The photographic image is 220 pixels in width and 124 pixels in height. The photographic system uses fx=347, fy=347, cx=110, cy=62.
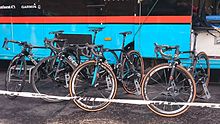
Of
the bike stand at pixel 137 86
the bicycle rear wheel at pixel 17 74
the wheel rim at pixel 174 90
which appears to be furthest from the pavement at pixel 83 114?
the bike stand at pixel 137 86

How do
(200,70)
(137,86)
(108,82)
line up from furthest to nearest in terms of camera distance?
(137,86)
(200,70)
(108,82)

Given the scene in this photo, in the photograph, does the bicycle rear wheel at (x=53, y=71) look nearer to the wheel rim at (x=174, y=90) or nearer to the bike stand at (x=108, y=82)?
the bike stand at (x=108, y=82)

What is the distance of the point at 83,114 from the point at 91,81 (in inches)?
21.0

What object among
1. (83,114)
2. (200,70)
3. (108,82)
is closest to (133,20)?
(200,70)

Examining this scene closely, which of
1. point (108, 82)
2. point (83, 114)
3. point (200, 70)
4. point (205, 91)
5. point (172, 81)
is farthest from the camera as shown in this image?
point (200, 70)

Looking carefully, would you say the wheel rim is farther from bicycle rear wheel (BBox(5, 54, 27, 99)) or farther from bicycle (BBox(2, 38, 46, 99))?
bicycle rear wheel (BBox(5, 54, 27, 99))

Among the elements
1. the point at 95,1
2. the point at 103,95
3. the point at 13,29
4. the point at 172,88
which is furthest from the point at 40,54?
the point at 172,88

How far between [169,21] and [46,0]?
2.61 meters

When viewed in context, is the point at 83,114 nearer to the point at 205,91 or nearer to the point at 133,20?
the point at 205,91

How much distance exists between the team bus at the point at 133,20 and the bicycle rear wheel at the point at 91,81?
156 centimetres

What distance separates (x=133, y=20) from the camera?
654cm

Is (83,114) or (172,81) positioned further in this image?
(83,114)

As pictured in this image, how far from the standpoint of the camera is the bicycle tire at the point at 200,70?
5.55 m

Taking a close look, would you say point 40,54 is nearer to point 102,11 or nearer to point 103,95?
point 102,11
